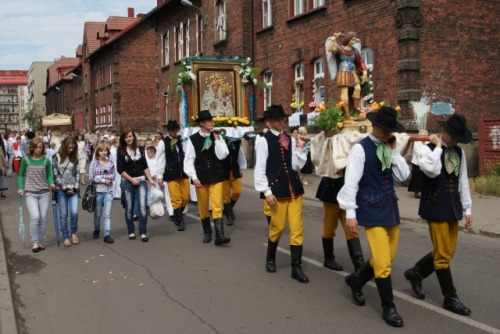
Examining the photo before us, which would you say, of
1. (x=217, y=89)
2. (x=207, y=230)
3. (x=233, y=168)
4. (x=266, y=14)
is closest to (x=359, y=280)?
(x=207, y=230)

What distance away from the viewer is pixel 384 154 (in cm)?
524

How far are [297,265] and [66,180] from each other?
4.00m

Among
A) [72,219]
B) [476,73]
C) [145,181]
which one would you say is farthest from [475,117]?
[72,219]

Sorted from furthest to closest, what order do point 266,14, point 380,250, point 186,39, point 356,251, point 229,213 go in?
point 186,39, point 266,14, point 229,213, point 356,251, point 380,250

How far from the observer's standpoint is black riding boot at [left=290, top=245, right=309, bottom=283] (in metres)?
6.66

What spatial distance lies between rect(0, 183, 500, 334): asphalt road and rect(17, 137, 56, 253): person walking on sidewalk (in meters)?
0.40

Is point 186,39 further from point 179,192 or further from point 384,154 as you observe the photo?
point 384,154

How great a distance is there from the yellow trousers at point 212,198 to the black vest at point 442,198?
3.77 metres

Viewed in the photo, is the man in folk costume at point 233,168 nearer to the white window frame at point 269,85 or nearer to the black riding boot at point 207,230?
the black riding boot at point 207,230

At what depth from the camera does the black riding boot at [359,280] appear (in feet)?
18.2

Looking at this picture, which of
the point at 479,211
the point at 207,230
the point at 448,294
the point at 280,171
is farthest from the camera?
the point at 479,211

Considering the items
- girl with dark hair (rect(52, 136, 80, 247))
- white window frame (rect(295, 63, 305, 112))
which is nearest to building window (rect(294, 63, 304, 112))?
white window frame (rect(295, 63, 305, 112))

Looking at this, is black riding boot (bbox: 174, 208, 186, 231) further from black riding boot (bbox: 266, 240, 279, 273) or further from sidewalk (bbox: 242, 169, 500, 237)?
sidewalk (bbox: 242, 169, 500, 237)

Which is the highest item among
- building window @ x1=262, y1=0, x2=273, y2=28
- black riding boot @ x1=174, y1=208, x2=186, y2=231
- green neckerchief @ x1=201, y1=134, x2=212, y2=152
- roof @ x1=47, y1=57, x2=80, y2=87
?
roof @ x1=47, y1=57, x2=80, y2=87
